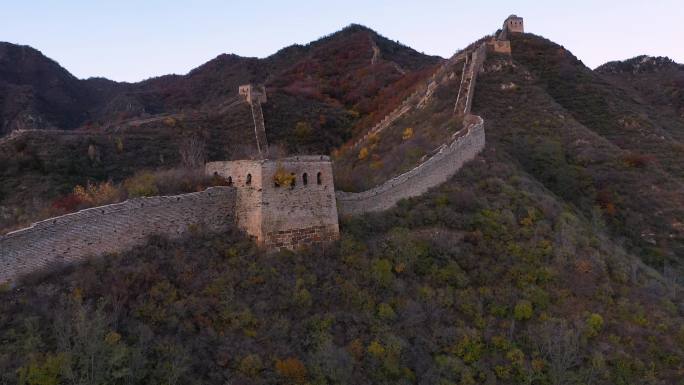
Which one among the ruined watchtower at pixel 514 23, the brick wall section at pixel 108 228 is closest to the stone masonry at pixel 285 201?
the brick wall section at pixel 108 228

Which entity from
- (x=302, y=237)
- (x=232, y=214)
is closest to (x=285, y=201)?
(x=302, y=237)

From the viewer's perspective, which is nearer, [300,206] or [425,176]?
[300,206]

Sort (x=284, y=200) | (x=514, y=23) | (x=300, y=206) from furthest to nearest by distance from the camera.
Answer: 1. (x=514, y=23)
2. (x=300, y=206)
3. (x=284, y=200)

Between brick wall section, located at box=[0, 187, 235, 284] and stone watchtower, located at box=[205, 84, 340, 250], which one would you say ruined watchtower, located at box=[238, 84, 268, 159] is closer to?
stone watchtower, located at box=[205, 84, 340, 250]

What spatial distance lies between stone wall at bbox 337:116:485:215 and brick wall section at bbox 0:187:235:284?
155 inches

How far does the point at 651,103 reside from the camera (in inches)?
1640

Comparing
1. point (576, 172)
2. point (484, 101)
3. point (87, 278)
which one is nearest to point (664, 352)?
point (576, 172)

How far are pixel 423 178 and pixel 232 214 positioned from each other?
25.6 feet

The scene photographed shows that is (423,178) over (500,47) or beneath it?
beneath

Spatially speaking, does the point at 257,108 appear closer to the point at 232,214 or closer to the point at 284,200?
the point at 232,214

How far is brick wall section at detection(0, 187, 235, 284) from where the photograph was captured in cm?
1136

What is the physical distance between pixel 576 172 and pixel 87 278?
2130 cm

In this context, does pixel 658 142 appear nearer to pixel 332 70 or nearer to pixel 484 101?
pixel 484 101

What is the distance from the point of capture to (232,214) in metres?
14.9
